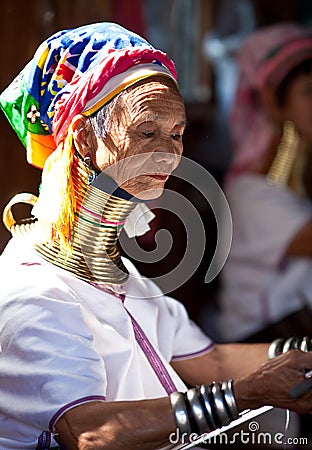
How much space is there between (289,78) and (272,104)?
13cm

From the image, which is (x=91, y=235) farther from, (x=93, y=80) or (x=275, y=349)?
(x=275, y=349)

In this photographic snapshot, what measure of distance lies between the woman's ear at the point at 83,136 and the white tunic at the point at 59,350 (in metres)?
0.22

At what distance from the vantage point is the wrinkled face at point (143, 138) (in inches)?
60.8

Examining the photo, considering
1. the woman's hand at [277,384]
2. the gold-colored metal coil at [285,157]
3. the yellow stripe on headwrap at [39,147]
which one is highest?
the yellow stripe on headwrap at [39,147]

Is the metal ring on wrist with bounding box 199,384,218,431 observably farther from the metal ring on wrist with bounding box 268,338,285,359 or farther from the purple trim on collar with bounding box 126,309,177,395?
the metal ring on wrist with bounding box 268,338,285,359

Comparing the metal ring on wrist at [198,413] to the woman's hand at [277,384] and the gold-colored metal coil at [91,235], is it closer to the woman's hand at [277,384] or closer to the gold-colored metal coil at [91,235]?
the woman's hand at [277,384]

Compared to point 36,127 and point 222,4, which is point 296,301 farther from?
point 36,127

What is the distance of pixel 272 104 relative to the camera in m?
3.59

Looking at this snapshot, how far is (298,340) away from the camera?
1.78 metres

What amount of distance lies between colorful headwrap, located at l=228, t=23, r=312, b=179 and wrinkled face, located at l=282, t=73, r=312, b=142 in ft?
0.21

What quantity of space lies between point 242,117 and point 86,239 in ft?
7.34

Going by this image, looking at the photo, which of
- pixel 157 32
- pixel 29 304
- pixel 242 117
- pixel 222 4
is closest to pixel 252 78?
pixel 242 117

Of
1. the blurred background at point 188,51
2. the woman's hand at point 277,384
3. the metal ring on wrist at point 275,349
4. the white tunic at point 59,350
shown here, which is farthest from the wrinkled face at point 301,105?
the woman's hand at point 277,384

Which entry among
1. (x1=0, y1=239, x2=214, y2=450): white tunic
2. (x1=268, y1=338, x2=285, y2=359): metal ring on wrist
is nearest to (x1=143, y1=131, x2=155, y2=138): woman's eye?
(x1=0, y1=239, x2=214, y2=450): white tunic
